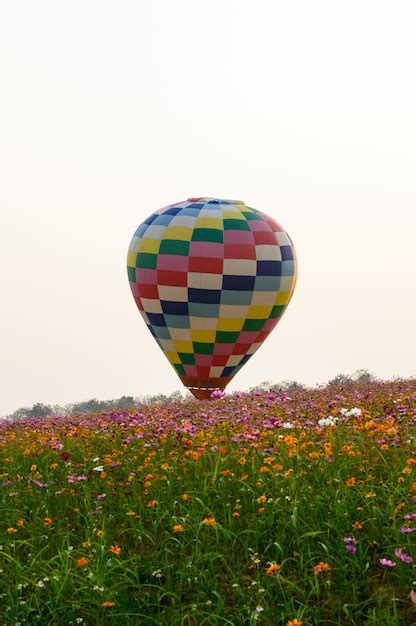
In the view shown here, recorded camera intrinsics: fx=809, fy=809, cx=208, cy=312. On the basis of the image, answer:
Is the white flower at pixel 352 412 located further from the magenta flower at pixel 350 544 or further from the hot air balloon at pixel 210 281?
the hot air balloon at pixel 210 281

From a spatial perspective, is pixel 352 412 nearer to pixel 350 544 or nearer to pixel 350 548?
pixel 350 544

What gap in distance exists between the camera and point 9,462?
43.9ft

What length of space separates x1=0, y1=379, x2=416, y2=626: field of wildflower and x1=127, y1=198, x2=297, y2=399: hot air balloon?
12275 millimetres

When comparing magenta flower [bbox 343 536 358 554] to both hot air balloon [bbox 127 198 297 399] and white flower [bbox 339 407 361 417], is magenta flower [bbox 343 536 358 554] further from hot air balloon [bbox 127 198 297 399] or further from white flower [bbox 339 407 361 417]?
hot air balloon [bbox 127 198 297 399]

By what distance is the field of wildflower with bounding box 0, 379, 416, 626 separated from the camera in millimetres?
7926

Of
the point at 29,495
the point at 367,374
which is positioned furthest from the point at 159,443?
the point at 367,374

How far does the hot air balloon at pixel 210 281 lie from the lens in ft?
82.1

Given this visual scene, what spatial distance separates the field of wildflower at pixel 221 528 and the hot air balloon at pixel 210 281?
1227cm

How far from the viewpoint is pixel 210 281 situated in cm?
2492

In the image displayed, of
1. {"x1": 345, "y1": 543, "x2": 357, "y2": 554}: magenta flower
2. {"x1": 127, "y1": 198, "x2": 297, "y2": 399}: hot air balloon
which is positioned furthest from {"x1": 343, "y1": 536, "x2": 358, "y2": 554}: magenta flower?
{"x1": 127, "y1": 198, "x2": 297, "y2": 399}: hot air balloon

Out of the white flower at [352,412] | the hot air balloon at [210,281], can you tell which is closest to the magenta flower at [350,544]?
the white flower at [352,412]

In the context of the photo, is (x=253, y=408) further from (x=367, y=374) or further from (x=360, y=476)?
(x=367, y=374)

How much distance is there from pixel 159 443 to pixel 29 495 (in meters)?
2.18

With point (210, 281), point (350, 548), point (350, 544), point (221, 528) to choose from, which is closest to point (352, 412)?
point (350, 544)
